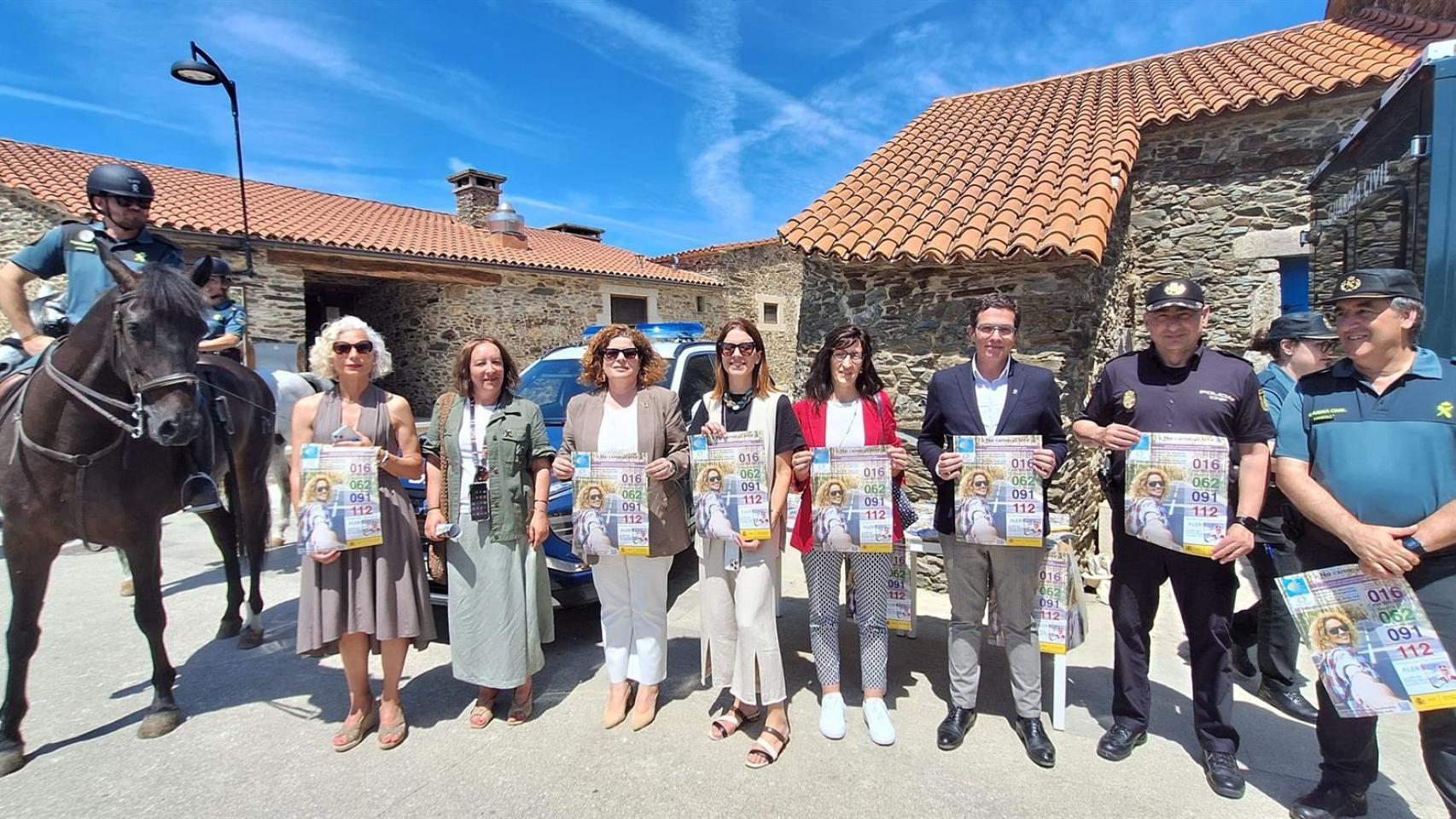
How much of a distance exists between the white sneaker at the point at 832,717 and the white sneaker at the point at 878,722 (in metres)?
0.13

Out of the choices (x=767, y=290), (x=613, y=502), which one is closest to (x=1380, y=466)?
(x=613, y=502)

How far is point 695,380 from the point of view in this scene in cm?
552

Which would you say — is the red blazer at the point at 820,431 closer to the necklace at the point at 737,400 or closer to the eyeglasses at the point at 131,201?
the necklace at the point at 737,400

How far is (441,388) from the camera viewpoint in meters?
14.6

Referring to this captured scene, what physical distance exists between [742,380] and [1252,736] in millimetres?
2995

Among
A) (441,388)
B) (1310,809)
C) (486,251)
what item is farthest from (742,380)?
(486,251)

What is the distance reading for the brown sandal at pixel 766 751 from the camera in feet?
9.43

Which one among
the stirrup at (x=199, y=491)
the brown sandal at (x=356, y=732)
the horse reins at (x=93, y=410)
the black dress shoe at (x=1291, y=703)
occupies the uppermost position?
the horse reins at (x=93, y=410)

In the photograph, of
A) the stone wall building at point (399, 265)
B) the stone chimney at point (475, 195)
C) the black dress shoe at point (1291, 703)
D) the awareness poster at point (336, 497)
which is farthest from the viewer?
the stone chimney at point (475, 195)

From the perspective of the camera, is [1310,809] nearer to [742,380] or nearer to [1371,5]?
[742,380]

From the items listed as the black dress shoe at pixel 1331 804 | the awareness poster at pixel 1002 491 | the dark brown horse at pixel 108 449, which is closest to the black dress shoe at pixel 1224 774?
the black dress shoe at pixel 1331 804

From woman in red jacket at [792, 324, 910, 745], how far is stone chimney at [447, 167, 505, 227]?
1752cm

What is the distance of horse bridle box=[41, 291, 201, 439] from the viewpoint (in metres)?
2.82

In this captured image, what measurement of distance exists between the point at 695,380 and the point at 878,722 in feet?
10.3
